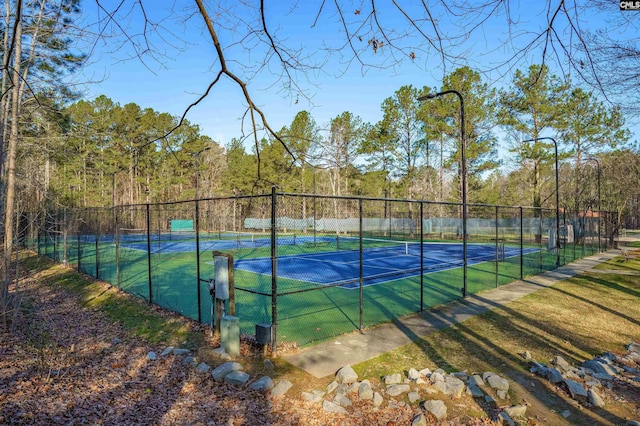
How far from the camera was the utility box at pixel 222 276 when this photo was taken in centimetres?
647

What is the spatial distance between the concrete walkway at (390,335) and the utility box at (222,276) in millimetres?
1562

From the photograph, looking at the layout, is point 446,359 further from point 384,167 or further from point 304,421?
point 384,167

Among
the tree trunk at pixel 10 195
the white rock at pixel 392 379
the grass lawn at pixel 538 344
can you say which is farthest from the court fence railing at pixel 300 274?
the white rock at pixel 392 379

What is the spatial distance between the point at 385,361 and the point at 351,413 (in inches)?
62.3

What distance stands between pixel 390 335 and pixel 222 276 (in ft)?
10.5

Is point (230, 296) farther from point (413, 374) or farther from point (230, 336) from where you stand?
point (413, 374)

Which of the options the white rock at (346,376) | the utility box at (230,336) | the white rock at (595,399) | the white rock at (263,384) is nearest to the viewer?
the white rock at (595,399)

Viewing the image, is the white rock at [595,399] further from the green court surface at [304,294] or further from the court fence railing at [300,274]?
the green court surface at [304,294]

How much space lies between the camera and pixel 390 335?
6.96 metres

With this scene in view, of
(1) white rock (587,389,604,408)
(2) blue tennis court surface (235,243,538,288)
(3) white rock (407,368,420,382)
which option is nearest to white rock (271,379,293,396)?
(3) white rock (407,368,420,382)

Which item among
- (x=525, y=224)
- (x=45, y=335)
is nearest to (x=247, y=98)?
(x=45, y=335)

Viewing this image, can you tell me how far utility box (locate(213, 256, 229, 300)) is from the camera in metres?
6.47

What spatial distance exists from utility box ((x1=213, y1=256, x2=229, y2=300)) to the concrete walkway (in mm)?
1562

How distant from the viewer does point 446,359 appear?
582 centimetres
